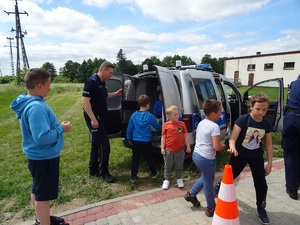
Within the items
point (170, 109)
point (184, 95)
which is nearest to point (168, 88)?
point (184, 95)

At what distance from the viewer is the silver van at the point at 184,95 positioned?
4.07 metres

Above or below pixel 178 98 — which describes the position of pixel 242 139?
below

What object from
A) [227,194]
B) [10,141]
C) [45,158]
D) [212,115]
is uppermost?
[212,115]

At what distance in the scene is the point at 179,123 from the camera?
376cm

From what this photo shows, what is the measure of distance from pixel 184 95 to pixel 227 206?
2080 millimetres

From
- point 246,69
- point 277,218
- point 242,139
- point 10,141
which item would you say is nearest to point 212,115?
point 242,139

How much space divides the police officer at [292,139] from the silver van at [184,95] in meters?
1.31

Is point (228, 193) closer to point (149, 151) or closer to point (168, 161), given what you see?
point (168, 161)

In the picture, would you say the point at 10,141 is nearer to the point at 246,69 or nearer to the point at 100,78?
the point at 100,78

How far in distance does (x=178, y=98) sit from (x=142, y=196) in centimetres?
172

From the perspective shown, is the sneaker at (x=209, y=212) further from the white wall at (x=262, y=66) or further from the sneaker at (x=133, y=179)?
the white wall at (x=262, y=66)

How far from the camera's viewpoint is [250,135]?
2.90 meters

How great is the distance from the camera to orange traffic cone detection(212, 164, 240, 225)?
2.50m

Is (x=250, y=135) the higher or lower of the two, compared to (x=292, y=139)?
higher
